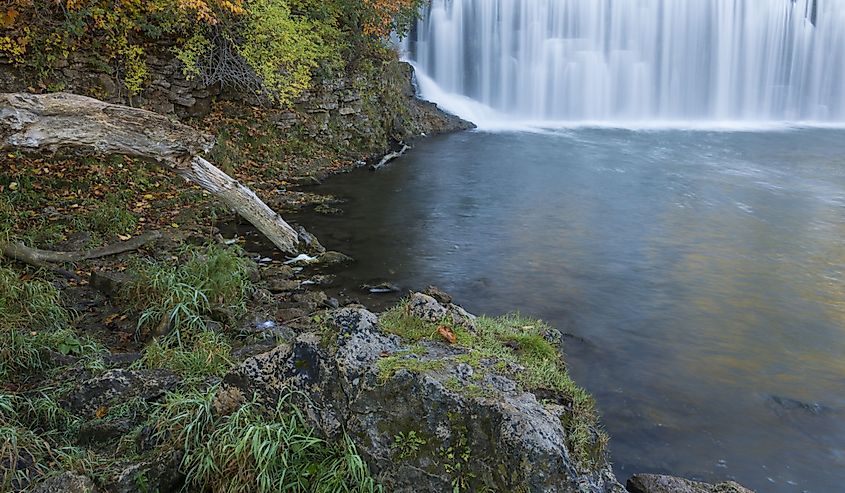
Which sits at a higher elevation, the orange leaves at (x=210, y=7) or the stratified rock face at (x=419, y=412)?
the orange leaves at (x=210, y=7)

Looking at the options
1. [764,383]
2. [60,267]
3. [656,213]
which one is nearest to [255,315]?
[60,267]

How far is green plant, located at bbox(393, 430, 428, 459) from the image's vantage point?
308 centimetres

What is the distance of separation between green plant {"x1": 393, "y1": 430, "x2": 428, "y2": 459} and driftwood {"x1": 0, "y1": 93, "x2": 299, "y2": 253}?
430 cm

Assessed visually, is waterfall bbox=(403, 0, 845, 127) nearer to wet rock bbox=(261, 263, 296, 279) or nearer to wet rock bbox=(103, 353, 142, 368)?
wet rock bbox=(261, 263, 296, 279)

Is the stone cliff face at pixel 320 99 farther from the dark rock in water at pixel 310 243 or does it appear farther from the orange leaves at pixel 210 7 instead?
the dark rock in water at pixel 310 243

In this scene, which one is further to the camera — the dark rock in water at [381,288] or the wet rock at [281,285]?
the dark rock in water at [381,288]

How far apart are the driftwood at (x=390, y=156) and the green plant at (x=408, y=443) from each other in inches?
468

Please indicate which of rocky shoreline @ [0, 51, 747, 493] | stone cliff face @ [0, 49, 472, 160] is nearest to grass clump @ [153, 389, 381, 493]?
rocky shoreline @ [0, 51, 747, 493]

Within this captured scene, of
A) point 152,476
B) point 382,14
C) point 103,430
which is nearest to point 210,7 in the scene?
point 382,14

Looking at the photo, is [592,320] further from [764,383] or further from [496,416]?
[496,416]

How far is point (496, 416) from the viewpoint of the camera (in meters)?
3.00

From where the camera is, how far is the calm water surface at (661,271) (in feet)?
17.4

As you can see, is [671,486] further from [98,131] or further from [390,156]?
[390,156]

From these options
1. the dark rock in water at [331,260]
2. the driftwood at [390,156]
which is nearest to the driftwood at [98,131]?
the dark rock in water at [331,260]
